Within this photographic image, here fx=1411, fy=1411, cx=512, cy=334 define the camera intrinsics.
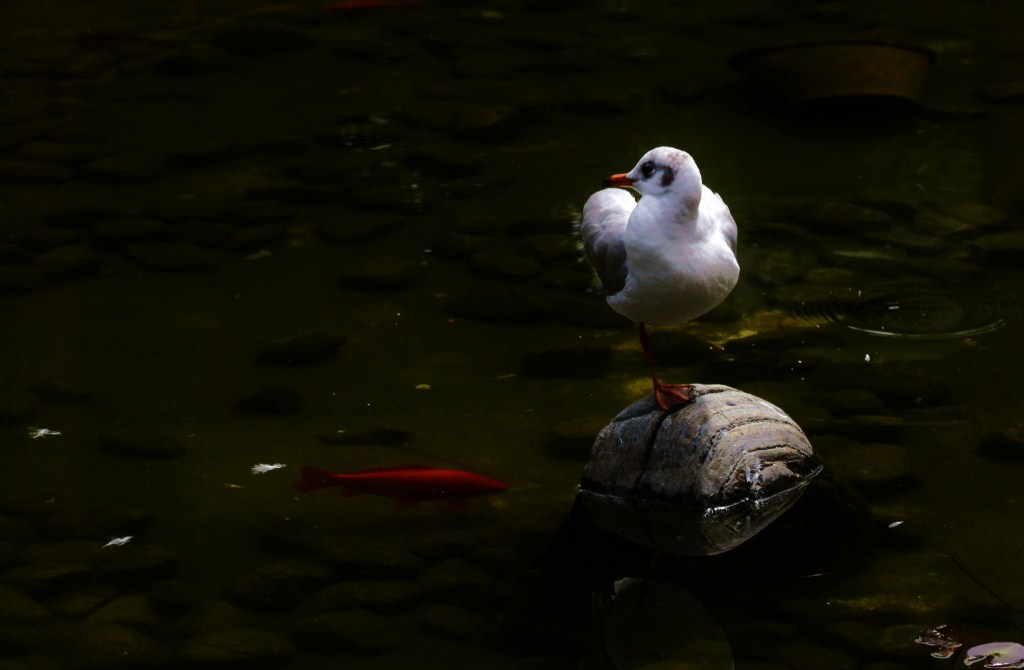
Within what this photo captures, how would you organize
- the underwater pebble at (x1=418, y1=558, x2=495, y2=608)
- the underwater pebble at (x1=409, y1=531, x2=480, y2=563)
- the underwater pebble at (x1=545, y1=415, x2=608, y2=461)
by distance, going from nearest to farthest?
1. the underwater pebble at (x1=418, y1=558, x2=495, y2=608)
2. the underwater pebble at (x1=409, y1=531, x2=480, y2=563)
3. the underwater pebble at (x1=545, y1=415, x2=608, y2=461)

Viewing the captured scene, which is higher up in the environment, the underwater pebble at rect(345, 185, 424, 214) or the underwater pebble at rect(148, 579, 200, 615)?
the underwater pebble at rect(345, 185, 424, 214)

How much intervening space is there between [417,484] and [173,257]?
2500 millimetres

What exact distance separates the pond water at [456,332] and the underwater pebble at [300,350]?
13 millimetres

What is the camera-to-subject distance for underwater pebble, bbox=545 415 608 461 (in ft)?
17.7

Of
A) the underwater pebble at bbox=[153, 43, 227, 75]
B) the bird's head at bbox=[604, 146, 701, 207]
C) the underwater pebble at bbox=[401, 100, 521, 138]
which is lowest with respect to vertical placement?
the underwater pebble at bbox=[401, 100, 521, 138]

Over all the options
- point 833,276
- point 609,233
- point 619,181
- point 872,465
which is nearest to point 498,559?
point 609,233

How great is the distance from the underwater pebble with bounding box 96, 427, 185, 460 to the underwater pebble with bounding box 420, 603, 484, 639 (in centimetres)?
148

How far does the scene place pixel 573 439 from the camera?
5422mm

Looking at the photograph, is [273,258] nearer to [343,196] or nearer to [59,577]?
[343,196]

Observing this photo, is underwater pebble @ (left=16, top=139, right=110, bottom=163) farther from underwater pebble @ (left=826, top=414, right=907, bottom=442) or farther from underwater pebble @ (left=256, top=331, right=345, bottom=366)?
underwater pebble @ (left=826, top=414, right=907, bottom=442)

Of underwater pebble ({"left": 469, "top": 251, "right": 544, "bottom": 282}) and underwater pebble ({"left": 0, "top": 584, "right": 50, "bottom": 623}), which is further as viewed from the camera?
underwater pebble ({"left": 469, "top": 251, "right": 544, "bottom": 282})

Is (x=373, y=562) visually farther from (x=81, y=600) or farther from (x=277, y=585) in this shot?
(x=81, y=600)

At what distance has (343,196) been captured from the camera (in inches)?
301

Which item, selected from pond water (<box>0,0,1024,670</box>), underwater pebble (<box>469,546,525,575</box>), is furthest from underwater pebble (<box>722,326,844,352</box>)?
underwater pebble (<box>469,546,525,575</box>)
